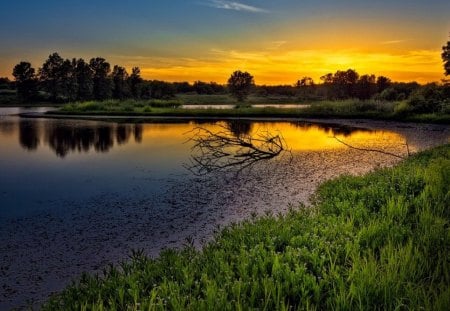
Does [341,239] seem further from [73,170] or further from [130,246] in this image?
[73,170]

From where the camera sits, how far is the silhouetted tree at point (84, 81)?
105m

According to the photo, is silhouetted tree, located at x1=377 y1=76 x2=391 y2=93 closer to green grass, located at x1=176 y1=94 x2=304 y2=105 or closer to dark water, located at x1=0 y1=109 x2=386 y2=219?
green grass, located at x1=176 y1=94 x2=304 y2=105

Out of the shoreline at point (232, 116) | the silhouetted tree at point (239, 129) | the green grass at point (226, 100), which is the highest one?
the green grass at point (226, 100)

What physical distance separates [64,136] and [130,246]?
23.4 metres

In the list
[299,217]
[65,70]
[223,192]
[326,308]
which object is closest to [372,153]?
[223,192]

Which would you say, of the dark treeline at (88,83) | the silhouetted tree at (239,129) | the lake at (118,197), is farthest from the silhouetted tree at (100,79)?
the lake at (118,197)

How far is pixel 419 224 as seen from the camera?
7.20 meters

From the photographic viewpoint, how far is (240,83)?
346 ft

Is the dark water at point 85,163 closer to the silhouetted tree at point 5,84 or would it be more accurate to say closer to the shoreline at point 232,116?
the shoreline at point 232,116

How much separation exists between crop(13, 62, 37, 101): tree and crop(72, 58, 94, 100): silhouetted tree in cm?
1323

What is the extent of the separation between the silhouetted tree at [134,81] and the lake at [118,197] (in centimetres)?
9674

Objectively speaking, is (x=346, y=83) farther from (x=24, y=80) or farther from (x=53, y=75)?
(x=24, y=80)

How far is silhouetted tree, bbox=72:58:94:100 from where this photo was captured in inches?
4134

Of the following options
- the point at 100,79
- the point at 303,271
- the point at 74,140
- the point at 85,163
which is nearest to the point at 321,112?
the point at 74,140
